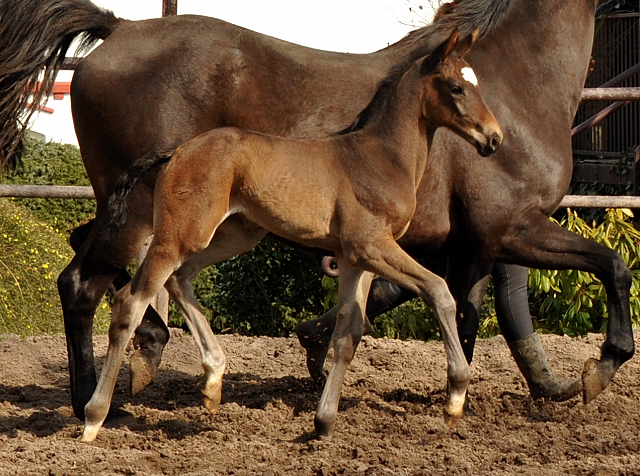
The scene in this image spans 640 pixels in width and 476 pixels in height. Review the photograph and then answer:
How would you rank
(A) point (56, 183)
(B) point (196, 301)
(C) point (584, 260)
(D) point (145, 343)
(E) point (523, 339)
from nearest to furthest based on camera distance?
(B) point (196, 301) < (C) point (584, 260) < (D) point (145, 343) < (E) point (523, 339) < (A) point (56, 183)

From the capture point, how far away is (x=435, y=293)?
3762mm

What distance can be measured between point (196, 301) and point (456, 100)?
1.36 m

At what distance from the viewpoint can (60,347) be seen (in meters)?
5.98

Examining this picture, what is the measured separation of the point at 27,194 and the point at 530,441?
351 cm

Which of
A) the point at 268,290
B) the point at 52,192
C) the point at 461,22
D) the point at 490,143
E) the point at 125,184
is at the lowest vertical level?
the point at 268,290

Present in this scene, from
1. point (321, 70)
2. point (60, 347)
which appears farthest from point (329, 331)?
point (60, 347)

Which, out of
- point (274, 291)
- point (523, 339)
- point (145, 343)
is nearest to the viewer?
point (145, 343)

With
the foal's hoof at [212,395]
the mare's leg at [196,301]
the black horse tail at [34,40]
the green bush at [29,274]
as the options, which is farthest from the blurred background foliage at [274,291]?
the foal's hoof at [212,395]

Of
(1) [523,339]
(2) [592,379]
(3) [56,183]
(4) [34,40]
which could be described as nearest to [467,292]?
(1) [523,339]

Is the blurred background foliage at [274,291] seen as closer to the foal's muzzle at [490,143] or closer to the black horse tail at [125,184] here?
the black horse tail at [125,184]

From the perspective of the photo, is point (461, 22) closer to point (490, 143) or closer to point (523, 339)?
point (490, 143)

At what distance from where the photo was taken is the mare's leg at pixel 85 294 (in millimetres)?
4293

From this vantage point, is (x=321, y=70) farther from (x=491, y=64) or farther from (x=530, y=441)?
(x=530, y=441)

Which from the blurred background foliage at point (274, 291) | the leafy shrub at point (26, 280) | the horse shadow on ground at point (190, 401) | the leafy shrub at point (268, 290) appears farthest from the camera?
the leafy shrub at point (268, 290)
